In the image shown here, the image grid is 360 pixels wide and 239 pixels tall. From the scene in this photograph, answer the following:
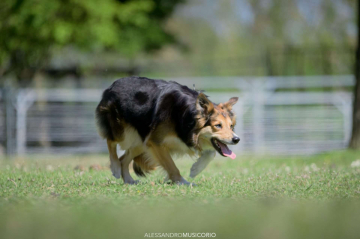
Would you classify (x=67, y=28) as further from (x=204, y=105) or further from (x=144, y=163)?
(x=204, y=105)

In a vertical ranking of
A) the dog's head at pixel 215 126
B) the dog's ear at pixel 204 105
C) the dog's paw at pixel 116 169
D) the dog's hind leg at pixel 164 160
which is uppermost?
the dog's ear at pixel 204 105

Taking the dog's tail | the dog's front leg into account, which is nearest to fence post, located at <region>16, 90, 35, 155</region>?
the dog's tail

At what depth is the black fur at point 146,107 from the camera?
713 cm

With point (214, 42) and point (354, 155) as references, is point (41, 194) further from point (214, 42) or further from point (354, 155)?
point (214, 42)

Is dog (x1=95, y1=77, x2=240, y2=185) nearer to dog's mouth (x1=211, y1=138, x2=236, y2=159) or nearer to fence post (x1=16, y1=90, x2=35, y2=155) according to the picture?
dog's mouth (x1=211, y1=138, x2=236, y2=159)

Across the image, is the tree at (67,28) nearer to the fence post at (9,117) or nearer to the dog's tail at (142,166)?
the fence post at (9,117)

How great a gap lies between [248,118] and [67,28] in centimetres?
725

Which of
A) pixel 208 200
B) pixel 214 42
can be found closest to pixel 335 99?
pixel 208 200

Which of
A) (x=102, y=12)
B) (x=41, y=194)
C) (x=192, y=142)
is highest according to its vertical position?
(x=102, y=12)

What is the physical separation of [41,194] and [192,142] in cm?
218

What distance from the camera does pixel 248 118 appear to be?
714 inches

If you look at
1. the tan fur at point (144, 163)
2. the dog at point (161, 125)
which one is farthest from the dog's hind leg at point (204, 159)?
the tan fur at point (144, 163)

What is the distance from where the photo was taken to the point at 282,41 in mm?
29078

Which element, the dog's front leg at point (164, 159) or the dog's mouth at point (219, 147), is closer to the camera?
the dog's mouth at point (219, 147)
